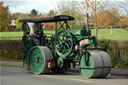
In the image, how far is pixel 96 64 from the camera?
42.3 feet

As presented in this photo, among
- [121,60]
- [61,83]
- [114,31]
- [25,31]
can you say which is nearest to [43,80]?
[61,83]

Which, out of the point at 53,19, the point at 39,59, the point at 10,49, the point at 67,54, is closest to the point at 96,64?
the point at 67,54

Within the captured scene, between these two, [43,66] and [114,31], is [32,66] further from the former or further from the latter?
[114,31]

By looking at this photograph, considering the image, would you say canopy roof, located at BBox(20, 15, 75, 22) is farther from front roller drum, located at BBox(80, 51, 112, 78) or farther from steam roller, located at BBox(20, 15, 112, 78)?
front roller drum, located at BBox(80, 51, 112, 78)

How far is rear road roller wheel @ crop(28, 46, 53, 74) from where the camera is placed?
48.4 feet

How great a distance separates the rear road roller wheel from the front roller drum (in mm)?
1989

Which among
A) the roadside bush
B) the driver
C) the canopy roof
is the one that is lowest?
the roadside bush

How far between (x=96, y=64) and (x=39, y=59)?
3375 millimetres

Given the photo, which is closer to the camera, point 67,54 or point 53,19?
point 67,54

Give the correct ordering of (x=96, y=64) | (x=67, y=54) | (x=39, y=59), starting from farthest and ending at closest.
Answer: (x=39, y=59), (x=67, y=54), (x=96, y=64)

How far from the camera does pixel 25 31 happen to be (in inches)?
667

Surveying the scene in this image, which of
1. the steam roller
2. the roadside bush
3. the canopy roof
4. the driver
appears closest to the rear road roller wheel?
the steam roller

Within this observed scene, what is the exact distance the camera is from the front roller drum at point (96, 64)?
42.5ft

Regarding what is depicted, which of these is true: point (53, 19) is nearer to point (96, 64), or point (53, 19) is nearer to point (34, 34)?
point (34, 34)
